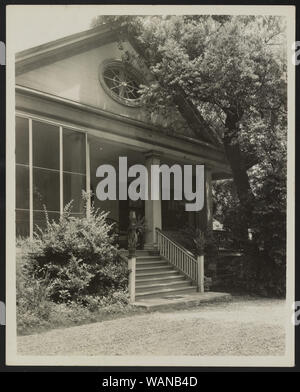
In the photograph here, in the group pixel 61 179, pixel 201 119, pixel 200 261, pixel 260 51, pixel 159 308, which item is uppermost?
pixel 260 51

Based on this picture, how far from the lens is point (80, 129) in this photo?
10.9 metres

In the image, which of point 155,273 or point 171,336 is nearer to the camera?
point 171,336

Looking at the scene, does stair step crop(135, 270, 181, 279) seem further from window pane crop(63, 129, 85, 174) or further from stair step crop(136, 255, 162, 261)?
window pane crop(63, 129, 85, 174)

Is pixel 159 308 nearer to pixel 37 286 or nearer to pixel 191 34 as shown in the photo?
pixel 37 286

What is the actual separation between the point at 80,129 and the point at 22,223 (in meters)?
2.94

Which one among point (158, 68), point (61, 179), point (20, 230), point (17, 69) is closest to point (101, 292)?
point (20, 230)

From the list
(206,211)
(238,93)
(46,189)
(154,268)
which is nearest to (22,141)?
(46,189)

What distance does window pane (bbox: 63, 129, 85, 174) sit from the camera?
10.6 m

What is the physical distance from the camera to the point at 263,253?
1164 cm

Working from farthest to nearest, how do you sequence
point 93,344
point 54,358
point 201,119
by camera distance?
point 201,119 < point 93,344 < point 54,358

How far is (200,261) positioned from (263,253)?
1.68 metres

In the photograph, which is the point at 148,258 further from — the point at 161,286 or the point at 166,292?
the point at 166,292

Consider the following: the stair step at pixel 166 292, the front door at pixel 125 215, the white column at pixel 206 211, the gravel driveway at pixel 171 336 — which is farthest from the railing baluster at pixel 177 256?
the gravel driveway at pixel 171 336

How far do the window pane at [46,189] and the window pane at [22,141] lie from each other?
34 centimetres
